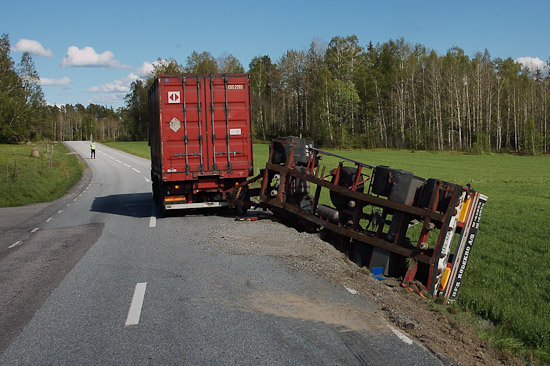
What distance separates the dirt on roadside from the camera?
17.3 feet

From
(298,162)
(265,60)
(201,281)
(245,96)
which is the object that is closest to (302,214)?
(298,162)

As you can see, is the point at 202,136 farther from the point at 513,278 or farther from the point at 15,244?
A: the point at 513,278

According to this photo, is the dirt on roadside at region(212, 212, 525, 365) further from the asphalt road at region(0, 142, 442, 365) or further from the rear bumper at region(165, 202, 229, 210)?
the rear bumper at region(165, 202, 229, 210)

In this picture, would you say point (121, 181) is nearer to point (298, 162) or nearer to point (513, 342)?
point (298, 162)

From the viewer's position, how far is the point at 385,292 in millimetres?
7324

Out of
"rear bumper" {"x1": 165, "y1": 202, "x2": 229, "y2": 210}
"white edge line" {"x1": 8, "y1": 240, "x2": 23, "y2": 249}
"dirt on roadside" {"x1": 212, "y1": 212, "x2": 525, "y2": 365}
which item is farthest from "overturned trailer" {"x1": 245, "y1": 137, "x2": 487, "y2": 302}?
"white edge line" {"x1": 8, "y1": 240, "x2": 23, "y2": 249}

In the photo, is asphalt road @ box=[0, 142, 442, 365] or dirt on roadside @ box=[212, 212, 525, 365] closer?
asphalt road @ box=[0, 142, 442, 365]

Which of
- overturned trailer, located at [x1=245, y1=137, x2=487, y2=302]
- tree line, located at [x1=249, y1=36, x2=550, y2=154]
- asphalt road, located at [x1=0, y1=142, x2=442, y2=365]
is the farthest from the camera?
tree line, located at [x1=249, y1=36, x2=550, y2=154]

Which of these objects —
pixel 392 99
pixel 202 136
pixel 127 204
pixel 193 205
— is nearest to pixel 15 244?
pixel 193 205

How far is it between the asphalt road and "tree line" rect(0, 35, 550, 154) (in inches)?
2332

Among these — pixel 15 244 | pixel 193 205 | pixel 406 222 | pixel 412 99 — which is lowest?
pixel 15 244

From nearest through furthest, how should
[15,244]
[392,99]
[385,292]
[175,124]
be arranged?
[385,292] → [15,244] → [175,124] → [392,99]

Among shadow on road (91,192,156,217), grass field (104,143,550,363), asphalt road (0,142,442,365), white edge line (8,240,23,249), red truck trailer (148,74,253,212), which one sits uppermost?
red truck trailer (148,74,253,212)

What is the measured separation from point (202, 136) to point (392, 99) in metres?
63.6
